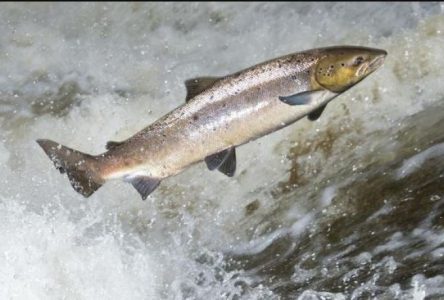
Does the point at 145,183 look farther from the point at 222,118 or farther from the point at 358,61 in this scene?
the point at 358,61

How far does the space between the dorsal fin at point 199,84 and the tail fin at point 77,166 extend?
477mm

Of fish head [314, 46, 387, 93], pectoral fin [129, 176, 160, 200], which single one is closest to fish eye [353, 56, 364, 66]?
fish head [314, 46, 387, 93]

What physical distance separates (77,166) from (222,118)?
616mm

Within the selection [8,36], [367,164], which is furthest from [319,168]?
[8,36]

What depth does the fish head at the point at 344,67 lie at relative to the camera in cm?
293

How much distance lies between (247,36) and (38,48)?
1.28 metres

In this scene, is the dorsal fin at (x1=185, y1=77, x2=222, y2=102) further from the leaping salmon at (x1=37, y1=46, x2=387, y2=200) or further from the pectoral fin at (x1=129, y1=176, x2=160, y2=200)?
the pectoral fin at (x1=129, y1=176, x2=160, y2=200)

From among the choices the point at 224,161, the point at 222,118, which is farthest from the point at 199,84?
the point at 224,161

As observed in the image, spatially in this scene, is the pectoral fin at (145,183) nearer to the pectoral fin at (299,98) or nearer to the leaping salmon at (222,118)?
the leaping salmon at (222,118)

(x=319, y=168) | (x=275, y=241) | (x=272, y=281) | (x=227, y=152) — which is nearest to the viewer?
(x=227, y=152)

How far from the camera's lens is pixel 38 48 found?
15.3 ft

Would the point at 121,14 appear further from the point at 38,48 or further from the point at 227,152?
the point at 227,152

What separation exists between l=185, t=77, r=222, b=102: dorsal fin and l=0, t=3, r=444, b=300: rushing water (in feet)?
2.98

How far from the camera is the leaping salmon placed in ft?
9.71
